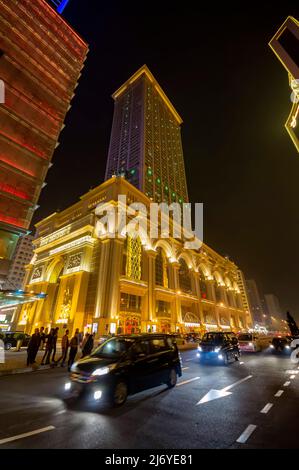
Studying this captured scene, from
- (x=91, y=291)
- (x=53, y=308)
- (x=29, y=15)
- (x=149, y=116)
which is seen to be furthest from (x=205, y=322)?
(x=149, y=116)

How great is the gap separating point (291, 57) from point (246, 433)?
103ft

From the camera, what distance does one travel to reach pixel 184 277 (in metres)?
47.4

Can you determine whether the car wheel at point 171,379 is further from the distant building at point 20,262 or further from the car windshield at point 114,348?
the distant building at point 20,262

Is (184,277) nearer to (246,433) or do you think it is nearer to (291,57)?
(291,57)

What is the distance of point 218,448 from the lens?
3.62m

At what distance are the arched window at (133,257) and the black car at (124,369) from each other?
24.8m

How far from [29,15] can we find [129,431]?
4025 centimetres

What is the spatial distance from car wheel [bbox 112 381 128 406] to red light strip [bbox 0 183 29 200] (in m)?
19.4

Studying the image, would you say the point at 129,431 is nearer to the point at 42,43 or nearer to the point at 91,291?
the point at 91,291

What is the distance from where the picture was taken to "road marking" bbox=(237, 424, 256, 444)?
3.89m

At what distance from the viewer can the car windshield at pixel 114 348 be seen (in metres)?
6.76

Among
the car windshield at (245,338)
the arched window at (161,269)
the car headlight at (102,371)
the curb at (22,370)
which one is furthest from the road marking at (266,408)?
the arched window at (161,269)

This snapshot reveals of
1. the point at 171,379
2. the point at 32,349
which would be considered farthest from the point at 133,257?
the point at 171,379
